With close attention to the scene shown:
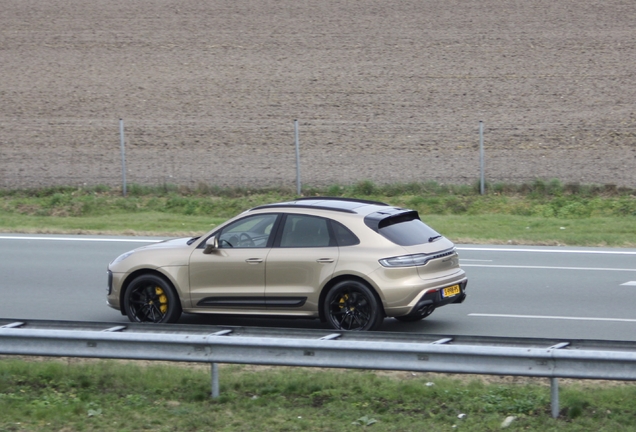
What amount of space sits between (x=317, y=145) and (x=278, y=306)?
17.1m

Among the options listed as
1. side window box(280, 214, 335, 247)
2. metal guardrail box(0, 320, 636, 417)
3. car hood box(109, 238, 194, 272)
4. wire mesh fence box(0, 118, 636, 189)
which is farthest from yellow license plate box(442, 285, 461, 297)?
wire mesh fence box(0, 118, 636, 189)

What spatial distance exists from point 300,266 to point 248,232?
0.86m

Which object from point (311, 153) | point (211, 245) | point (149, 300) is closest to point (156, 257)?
point (149, 300)

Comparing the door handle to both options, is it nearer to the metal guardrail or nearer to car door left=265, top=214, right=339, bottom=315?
car door left=265, top=214, right=339, bottom=315

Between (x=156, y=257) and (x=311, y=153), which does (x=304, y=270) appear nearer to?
(x=156, y=257)

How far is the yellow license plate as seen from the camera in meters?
10.2

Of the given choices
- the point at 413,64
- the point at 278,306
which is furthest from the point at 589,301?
the point at 413,64

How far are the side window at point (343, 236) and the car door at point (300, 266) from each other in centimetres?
7

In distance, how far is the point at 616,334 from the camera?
404 inches

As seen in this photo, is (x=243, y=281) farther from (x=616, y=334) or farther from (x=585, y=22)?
(x=585, y=22)

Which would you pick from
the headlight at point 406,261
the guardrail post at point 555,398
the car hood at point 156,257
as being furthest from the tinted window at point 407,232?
the guardrail post at point 555,398

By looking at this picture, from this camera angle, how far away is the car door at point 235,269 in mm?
10422

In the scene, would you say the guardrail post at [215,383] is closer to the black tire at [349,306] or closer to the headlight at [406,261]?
the black tire at [349,306]

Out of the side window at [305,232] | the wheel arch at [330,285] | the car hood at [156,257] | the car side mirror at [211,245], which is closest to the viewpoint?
the wheel arch at [330,285]
